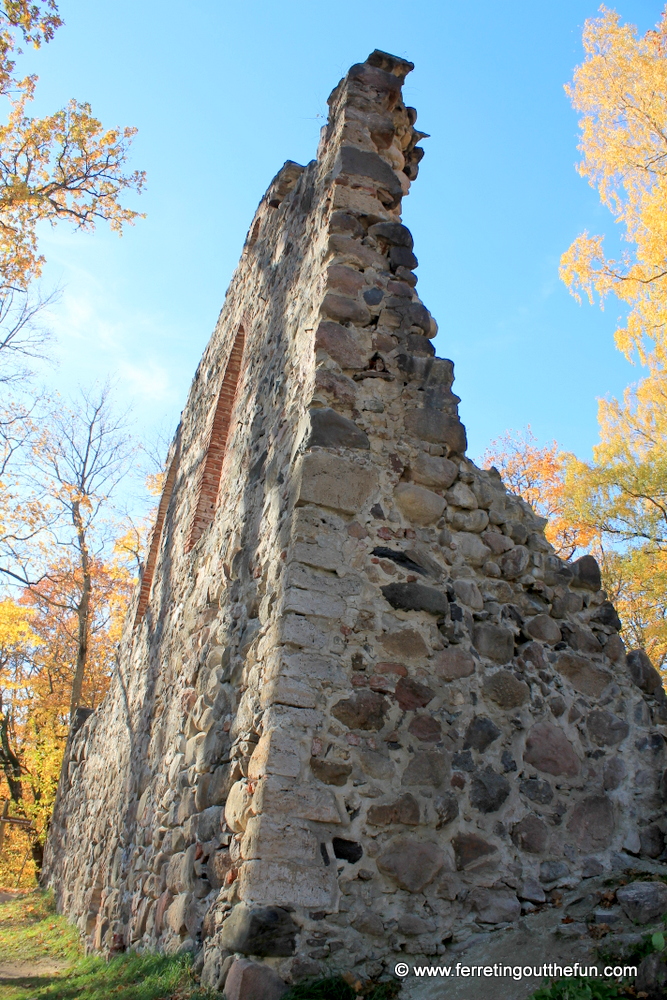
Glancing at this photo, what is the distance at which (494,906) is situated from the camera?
11.5 ft

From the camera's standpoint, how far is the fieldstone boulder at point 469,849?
3543mm

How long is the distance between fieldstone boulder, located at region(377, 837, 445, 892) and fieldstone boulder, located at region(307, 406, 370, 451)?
198cm

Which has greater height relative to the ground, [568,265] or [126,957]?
[568,265]

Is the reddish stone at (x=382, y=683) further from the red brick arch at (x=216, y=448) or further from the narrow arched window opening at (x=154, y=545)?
the narrow arched window opening at (x=154, y=545)

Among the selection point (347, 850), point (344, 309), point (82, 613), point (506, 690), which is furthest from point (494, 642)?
A: point (82, 613)

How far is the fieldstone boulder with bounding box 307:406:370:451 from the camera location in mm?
4051

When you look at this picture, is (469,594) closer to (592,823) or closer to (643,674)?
(643,674)

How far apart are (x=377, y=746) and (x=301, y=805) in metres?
0.47

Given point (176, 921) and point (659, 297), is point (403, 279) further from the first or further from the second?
point (659, 297)

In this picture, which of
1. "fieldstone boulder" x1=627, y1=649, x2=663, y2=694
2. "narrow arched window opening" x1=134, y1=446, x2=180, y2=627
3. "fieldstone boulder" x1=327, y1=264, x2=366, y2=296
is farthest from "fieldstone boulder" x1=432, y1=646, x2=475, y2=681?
"narrow arched window opening" x1=134, y1=446, x2=180, y2=627

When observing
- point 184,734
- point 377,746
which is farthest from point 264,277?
point 377,746

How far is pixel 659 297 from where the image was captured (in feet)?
40.7

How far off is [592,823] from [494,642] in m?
1.03

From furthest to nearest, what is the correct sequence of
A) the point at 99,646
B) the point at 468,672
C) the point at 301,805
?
the point at 99,646
the point at 468,672
the point at 301,805
